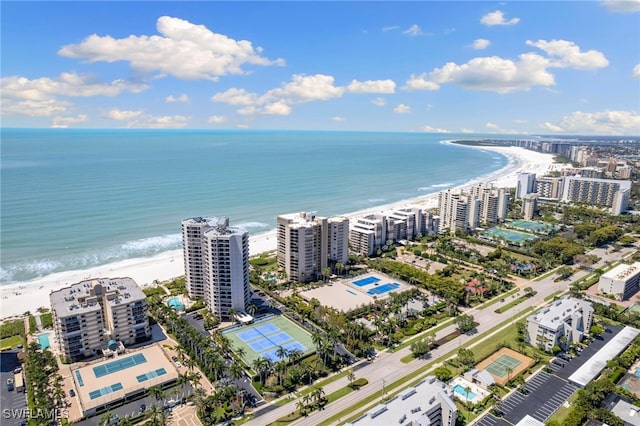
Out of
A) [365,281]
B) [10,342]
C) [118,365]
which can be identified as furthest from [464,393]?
[10,342]

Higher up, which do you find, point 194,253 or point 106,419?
point 194,253

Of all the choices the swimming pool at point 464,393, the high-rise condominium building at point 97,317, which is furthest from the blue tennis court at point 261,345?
the swimming pool at point 464,393

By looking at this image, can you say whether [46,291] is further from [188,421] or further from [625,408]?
[625,408]

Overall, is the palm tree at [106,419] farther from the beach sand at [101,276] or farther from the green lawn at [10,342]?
the beach sand at [101,276]

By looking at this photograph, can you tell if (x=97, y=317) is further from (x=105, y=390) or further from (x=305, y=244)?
(x=305, y=244)

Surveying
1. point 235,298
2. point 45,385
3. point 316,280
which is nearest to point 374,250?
point 316,280

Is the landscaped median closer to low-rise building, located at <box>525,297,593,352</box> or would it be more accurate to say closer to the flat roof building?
low-rise building, located at <box>525,297,593,352</box>
